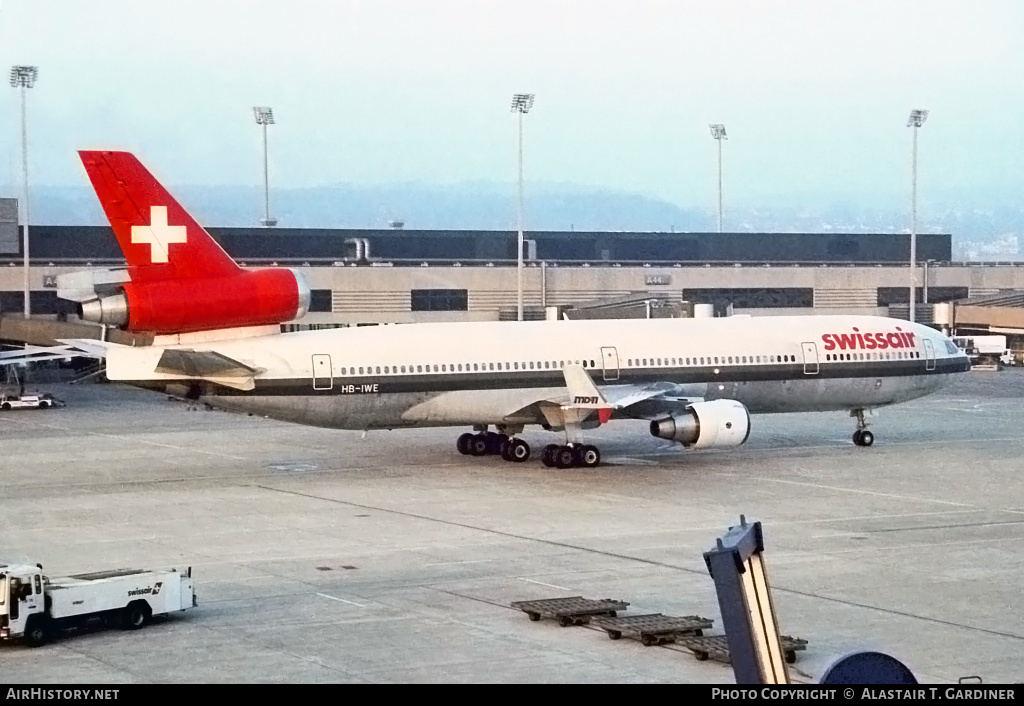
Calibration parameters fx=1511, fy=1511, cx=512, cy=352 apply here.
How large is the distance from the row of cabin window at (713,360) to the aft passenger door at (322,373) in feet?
28.9

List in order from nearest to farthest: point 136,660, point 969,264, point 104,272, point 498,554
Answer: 1. point 136,660
2. point 498,554
3. point 104,272
4. point 969,264

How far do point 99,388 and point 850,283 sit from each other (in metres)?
43.1

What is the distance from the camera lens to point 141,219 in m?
36.2

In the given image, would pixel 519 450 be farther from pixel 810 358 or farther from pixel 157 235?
pixel 157 235

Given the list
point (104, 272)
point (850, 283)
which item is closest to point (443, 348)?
point (104, 272)

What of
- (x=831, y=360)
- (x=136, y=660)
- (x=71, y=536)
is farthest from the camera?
(x=831, y=360)

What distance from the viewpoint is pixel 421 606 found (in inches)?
941

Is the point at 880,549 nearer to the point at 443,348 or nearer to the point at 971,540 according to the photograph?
the point at 971,540

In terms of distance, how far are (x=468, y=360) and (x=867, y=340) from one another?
1334 centimetres

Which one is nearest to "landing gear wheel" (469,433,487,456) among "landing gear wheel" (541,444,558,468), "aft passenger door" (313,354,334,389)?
"landing gear wheel" (541,444,558,468)

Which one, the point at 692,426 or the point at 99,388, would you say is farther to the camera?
the point at 99,388

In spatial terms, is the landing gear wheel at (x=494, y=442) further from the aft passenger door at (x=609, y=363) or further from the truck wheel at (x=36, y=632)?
the truck wheel at (x=36, y=632)

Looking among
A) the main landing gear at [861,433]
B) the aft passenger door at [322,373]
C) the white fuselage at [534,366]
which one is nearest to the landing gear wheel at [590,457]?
the white fuselage at [534,366]

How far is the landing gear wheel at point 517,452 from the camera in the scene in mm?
43531
